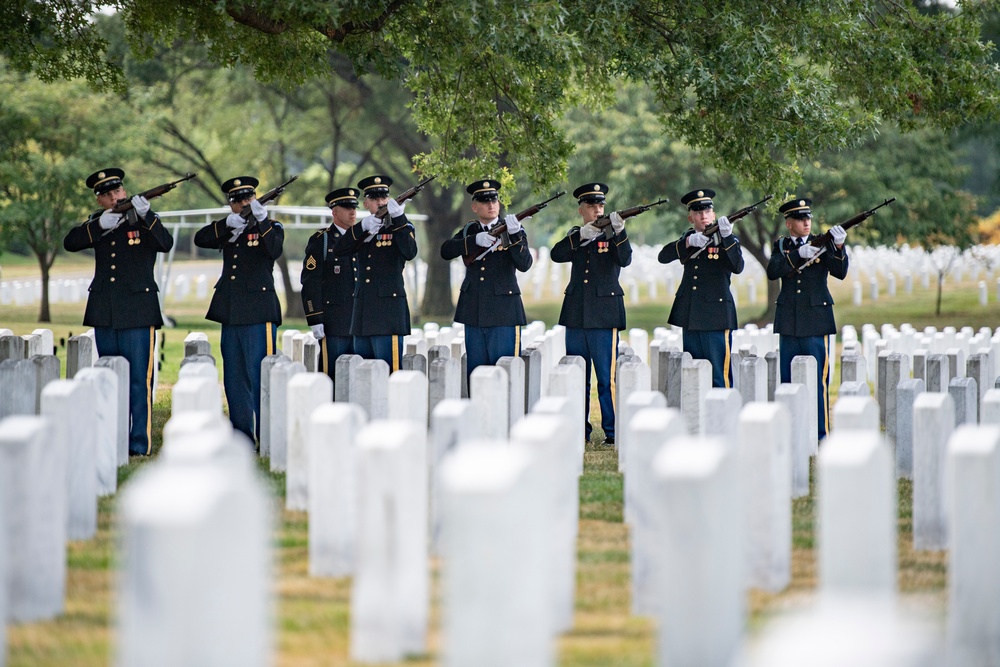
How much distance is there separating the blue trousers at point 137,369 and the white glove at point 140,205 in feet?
2.29

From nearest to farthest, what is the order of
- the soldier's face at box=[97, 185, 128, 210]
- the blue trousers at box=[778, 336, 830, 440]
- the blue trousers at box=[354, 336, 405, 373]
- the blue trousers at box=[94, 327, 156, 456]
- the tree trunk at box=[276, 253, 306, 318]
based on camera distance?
the blue trousers at box=[94, 327, 156, 456] → the soldier's face at box=[97, 185, 128, 210] → the blue trousers at box=[354, 336, 405, 373] → the blue trousers at box=[778, 336, 830, 440] → the tree trunk at box=[276, 253, 306, 318]

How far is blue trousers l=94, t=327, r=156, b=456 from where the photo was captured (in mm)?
7840

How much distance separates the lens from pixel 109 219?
26.2ft

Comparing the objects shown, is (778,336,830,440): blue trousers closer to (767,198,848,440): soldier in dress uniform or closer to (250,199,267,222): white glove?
(767,198,848,440): soldier in dress uniform

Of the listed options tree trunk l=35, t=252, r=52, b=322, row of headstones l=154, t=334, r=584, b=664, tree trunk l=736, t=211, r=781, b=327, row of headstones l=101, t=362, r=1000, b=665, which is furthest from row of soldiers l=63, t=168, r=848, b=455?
tree trunk l=35, t=252, r=52, b=322

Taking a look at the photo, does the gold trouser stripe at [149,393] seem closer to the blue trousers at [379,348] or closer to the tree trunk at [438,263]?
the blue trousers at [379,348]

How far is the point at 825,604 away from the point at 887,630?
0.22 meters

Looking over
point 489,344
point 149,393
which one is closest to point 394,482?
point 149,393

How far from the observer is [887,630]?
8.57 feet

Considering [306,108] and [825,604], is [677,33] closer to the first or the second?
[825,604]

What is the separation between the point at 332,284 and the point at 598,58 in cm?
304

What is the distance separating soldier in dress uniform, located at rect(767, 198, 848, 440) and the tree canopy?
894mm

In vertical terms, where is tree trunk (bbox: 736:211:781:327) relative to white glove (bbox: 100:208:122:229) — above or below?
above

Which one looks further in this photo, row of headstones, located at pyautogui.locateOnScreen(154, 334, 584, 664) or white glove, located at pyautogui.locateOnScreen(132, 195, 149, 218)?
white glove, located at pyautogui.locateOnScreen(132, 195, 149, 218)
